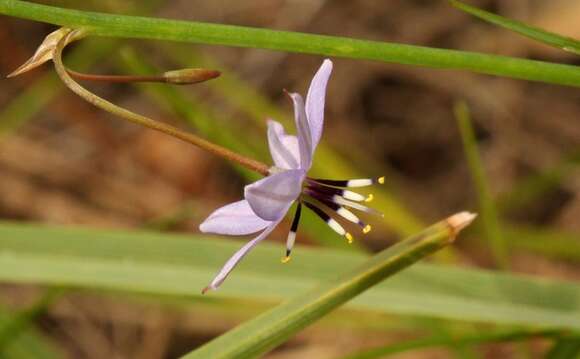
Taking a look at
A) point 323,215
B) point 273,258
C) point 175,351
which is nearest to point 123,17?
point 323,215

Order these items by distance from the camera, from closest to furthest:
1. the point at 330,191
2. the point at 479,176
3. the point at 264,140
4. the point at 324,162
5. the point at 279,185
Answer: the point at 279,185 < the point at 330,191 < the point at 479,176 < the point at 324,162 < the point at 264,140

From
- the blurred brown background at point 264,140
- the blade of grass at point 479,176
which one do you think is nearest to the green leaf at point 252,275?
the blade of grass at point 479,176

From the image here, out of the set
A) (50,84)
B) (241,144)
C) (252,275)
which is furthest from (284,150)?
(50,84)

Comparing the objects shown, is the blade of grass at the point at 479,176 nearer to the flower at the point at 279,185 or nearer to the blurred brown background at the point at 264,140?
the flower at the point at 279,185

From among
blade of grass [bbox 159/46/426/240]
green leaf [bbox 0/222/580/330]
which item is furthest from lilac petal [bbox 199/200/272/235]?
blade of grass [bbox 159/46/426/240]

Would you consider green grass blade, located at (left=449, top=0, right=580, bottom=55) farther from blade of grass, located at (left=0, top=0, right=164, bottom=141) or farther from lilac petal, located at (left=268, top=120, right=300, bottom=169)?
blade of grass, located at (left=0, top=0, right=164, bottom=141)

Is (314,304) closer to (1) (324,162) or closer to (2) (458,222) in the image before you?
(2) (458,222)

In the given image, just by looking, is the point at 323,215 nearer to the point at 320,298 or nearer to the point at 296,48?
the point at 320,298
